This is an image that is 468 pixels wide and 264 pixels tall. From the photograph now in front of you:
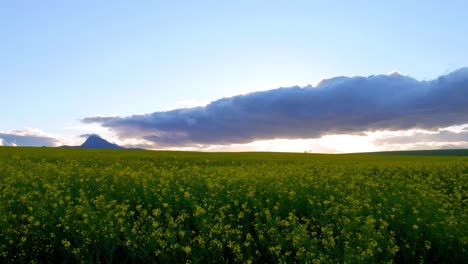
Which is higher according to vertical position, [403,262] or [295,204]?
[295,204]

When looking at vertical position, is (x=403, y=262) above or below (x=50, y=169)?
below

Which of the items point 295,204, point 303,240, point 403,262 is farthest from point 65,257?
point 403,262

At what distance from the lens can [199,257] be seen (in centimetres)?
820

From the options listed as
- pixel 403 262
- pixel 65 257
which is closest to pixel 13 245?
pixel 65 257

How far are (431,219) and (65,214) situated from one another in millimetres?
8691

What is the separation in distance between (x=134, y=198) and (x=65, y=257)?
10.4 ft

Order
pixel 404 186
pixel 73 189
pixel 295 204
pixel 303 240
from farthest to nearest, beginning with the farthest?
pixel 404 186 → pixel 73 189 → pixel 295 204 → pixel 303 240

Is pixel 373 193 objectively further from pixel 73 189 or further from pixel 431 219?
pixel 73 189

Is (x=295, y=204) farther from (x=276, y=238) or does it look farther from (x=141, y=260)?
(x=141, y=260)

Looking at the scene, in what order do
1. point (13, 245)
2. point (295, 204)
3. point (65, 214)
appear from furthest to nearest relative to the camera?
point (295, 204)
point (65, 214)
point (13, 245)

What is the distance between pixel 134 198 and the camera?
460 inches

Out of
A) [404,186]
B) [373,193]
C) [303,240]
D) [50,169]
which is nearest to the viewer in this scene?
[303,240]

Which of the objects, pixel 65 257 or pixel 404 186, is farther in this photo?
pixel 404 186

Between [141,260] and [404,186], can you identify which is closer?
[141,260]
